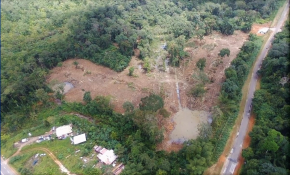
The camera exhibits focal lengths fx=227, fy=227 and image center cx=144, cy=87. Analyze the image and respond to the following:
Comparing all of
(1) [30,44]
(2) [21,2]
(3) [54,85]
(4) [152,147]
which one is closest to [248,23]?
(4) [152,147]

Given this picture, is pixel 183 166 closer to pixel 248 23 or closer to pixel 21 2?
pixel 248 23

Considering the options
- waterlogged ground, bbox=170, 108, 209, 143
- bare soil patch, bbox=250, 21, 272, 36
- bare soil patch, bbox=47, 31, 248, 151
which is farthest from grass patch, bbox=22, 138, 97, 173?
bare soil patch, bbox=250, 21, 272, 36

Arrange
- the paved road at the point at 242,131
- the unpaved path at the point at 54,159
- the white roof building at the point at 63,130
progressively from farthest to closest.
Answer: the white roof building at the point at 63,130
the unpaved path at the point at 54,159
the paved road at the point at 242,131

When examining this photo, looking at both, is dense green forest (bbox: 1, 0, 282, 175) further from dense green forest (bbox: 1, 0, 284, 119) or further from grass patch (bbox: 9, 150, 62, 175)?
grass patch (bbox: 9, 150, 62, 175)

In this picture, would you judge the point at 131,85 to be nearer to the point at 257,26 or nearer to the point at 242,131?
the point at 242,131

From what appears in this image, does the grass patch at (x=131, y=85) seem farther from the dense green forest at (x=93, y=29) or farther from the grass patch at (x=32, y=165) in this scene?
the grass patch at (x=32, y=165)

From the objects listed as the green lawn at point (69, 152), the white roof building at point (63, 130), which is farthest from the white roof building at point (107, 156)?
the white roof building at point (63, 130)

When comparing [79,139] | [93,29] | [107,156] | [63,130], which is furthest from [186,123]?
[93,29]
